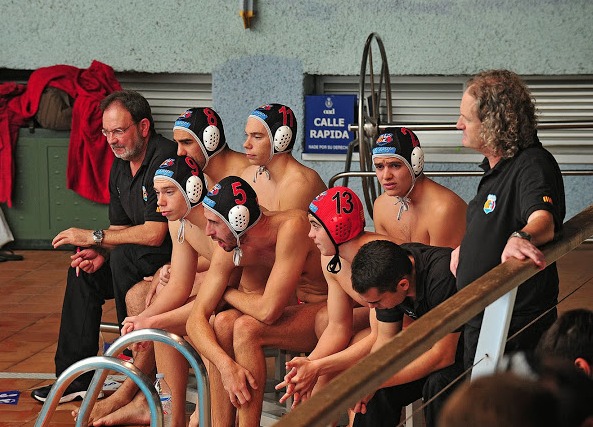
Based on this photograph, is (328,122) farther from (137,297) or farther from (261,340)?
(261,340)

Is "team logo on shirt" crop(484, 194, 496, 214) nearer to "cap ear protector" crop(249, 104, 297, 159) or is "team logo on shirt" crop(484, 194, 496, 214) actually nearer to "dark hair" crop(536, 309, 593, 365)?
"dark hair" crop(536, 309, 593, 365)

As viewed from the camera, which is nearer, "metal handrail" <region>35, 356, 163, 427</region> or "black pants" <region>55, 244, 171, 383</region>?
"metal handrail" <region>35, 356, 163, 427</region>

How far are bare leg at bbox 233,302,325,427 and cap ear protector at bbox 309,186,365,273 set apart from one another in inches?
19.6

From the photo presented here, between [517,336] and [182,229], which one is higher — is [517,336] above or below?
above

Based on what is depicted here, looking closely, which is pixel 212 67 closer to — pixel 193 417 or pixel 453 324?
pixel 193 417

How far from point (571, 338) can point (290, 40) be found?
694 cm

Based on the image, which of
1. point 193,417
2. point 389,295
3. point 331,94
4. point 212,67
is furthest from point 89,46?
point 389,295

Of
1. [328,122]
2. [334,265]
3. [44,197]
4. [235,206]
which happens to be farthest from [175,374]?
[44,197]

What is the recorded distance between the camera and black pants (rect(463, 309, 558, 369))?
11.7 ft

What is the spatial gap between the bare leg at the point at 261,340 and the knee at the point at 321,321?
0.12 ft

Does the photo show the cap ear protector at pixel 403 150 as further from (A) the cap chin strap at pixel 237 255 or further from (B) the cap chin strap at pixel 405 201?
(A) the cap chin strap at pixel 237 255

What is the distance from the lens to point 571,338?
2.50 m

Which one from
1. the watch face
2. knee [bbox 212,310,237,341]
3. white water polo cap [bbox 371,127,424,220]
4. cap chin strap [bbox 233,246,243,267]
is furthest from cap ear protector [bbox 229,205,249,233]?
the watch face

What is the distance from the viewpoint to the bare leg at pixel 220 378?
4859 millimetres
